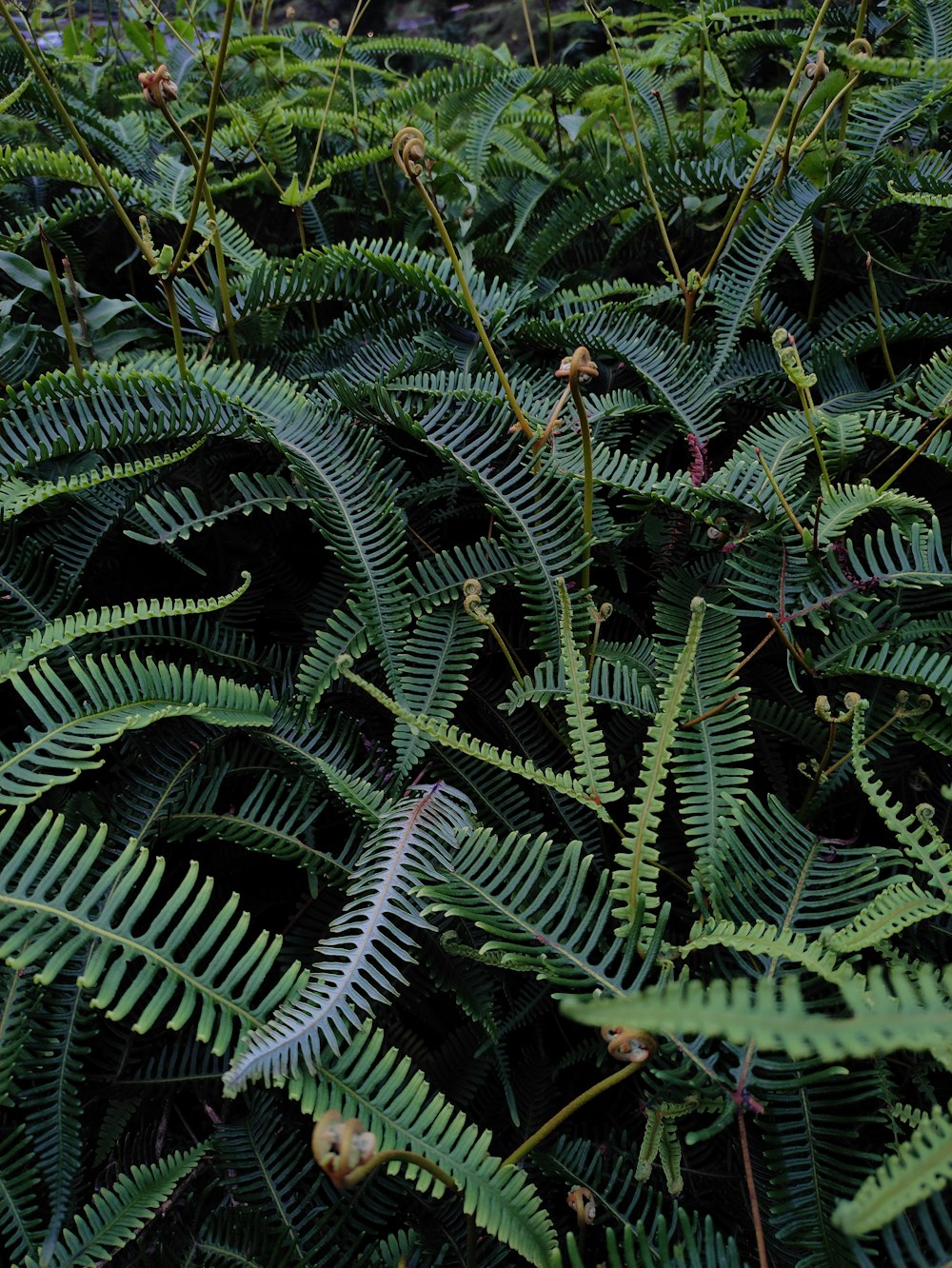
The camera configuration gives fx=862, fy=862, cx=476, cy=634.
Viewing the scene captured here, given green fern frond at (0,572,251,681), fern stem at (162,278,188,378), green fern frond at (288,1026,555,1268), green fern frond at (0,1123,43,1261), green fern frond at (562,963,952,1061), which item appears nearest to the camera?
green fern frond at (562,963,952,1061)

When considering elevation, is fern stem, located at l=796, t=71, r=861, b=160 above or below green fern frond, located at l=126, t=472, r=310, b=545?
above

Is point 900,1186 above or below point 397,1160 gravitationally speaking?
above

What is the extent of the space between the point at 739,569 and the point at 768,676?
0.14 meters

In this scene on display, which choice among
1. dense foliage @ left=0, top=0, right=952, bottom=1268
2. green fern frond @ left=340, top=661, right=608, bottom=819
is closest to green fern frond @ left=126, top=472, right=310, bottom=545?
dense foliage @ left=0, top=0, right=952, bottom=1268

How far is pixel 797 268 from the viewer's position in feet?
4.61

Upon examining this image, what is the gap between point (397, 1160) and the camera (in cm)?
59

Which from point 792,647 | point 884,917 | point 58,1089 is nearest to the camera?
point 884,917

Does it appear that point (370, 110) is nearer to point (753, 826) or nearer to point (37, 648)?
point (37, 648)

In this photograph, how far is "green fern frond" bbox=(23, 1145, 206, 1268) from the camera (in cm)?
70

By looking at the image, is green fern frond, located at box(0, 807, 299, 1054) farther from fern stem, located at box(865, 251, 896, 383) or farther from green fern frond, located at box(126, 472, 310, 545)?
fern stem, located at box(865, 251, 896, 383)

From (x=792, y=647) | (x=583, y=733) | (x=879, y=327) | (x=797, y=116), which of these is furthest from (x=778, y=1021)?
(x=797, y=116)

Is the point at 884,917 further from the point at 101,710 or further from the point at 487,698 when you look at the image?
the point at 101,710

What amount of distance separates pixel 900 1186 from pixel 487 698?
0.66 meters

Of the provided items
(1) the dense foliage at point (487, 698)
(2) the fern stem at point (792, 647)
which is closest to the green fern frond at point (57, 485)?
(1) the dense foliage at point (487, 698)
